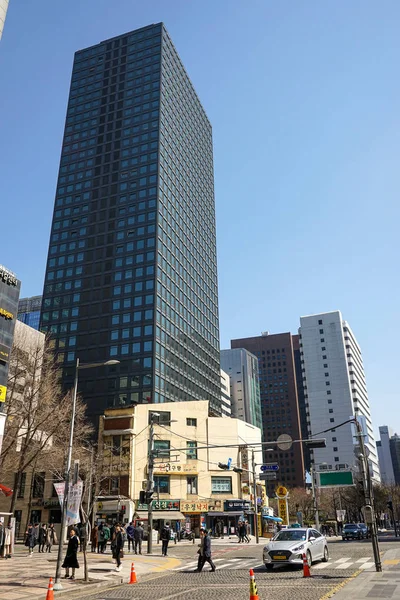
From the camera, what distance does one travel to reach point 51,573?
21.5 m

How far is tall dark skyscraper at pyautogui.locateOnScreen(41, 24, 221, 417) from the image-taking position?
290 feet

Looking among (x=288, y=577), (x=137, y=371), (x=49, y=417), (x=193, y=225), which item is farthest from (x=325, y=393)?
(x=288, y=577)

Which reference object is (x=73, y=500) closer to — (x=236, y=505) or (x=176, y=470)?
(x=176, y=470)

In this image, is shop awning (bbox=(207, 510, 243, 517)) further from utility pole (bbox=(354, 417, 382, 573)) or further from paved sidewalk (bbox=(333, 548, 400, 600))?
utility pole (bbox=(354, 417, 382, 573))

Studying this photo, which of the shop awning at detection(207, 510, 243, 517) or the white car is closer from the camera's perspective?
the white car

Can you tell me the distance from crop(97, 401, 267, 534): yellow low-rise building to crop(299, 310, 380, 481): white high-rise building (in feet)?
270

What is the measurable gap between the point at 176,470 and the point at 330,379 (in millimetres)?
96435

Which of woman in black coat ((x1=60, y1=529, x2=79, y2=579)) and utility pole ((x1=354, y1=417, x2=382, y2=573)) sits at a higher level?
utility pole ((x1=354, y1=417, x2=382, y2=573))

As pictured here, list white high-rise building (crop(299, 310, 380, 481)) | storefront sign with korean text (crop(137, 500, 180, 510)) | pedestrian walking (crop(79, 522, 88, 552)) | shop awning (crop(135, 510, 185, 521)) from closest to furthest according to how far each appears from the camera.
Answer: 1. pedestrian walking (crop(79, 522, 88, 552))
2. shop awning (crop(135, 510, 185, 521))
3. storefront sign with korean text (crop(137, 500, 180, 510))
4. white high-rise building (crop(299, 310, 380, 481))

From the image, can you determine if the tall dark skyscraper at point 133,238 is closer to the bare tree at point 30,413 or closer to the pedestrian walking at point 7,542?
the bare tree at point 30,413

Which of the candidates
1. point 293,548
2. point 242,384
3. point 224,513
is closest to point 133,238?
point 224,513

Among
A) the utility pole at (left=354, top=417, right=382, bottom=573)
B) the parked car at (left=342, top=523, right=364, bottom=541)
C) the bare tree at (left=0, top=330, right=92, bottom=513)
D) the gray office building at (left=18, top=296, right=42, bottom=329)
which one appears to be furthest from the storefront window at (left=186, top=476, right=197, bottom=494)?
the gray office building at (left=18, top=296, right=42, bottom=329)

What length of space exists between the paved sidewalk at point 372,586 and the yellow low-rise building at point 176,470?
3476cm

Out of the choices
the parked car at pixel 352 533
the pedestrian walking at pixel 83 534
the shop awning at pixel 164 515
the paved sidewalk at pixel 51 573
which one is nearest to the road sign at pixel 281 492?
the parked car at pixel 352 533
